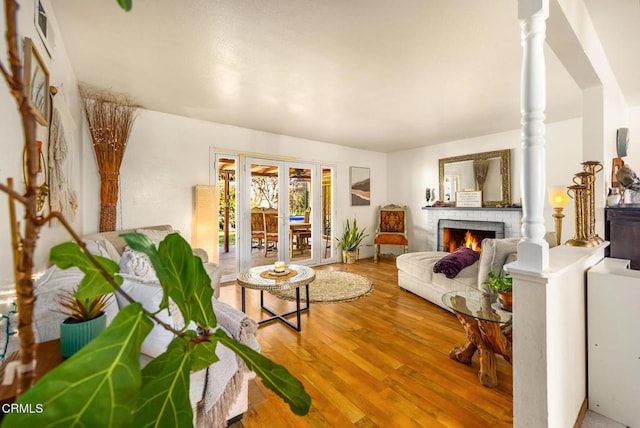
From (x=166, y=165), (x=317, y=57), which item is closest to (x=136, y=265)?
(x=166, y=165)

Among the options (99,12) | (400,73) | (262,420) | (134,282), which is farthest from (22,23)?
(400,73)

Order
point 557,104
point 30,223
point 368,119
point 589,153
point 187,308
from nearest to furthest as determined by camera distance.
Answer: point 30,223, point 187,308, point 589,153, point 557,104, point 368,119

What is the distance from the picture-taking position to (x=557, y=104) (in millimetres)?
3482

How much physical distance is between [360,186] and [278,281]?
3906 millimetres

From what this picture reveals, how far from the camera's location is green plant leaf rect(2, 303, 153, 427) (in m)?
0.26

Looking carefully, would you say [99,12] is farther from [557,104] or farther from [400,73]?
[557,104]

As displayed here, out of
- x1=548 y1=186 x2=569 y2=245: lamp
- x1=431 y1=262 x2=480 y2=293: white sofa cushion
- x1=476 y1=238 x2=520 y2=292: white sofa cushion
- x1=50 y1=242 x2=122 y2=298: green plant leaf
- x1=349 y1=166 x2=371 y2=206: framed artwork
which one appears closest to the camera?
x1=50 y1=242 x2=122 y2=298: green plant leaf

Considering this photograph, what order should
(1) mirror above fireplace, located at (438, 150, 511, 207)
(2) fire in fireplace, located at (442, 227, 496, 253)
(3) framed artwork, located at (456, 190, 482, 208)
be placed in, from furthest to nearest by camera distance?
(2) fire in fireplace, located at (442, 227, 496, 253), (3) framed artwork, located at (456, 190, 482, 208), (1) mirror above fireplace, located at (438, 150, 511, 207)

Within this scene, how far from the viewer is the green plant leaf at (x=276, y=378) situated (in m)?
0.43

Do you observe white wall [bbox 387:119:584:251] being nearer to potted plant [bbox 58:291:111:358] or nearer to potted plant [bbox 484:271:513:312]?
potted plant [bbox 484:271:513:312]

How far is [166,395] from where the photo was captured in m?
0.35

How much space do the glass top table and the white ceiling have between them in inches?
76.3

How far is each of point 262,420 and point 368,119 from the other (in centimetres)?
370

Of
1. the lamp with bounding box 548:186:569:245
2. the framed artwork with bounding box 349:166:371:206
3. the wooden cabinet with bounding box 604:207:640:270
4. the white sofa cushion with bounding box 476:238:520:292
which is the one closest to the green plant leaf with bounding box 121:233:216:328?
the white sofa cushion with bounding box 476:238:520:292
